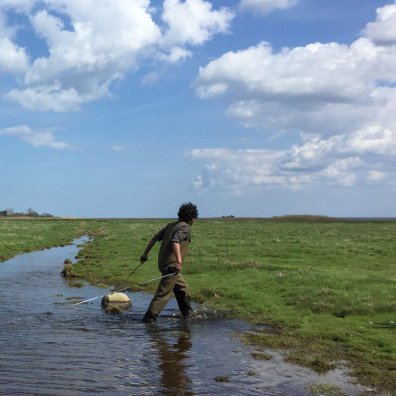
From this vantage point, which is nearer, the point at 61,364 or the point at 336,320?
the point at 61,364

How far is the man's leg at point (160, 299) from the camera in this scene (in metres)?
12.8

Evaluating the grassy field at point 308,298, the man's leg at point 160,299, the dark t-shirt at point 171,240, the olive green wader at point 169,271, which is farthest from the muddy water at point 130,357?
the dark t-shirt at point 171,240

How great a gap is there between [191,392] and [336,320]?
650 cm

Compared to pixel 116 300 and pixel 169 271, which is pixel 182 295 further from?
pixel 116 300

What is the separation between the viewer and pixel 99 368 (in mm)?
8906

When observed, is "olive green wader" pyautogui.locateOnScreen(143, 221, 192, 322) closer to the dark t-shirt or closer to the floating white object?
the dark t-shirt

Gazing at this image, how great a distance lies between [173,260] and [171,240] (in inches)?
23.9

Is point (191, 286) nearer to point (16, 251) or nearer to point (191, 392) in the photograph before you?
point (191, 392)

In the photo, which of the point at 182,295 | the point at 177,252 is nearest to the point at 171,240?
the point at 177,252

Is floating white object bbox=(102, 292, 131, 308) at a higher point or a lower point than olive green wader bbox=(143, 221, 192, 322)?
lower

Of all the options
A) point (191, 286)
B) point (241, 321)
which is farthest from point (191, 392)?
point (191, 286)

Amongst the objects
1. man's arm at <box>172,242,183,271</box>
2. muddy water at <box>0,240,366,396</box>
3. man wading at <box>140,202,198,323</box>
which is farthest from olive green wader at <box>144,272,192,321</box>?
man's arm at <box>172,242,183,271</box>

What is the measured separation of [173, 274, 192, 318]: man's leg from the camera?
13406 millimetres

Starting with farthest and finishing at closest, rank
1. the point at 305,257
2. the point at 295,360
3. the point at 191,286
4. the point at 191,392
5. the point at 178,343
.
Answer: the point at 305,257 < the point at 191,286 < the point at 178,343 < the point at 295,360 < the point at 191,392
